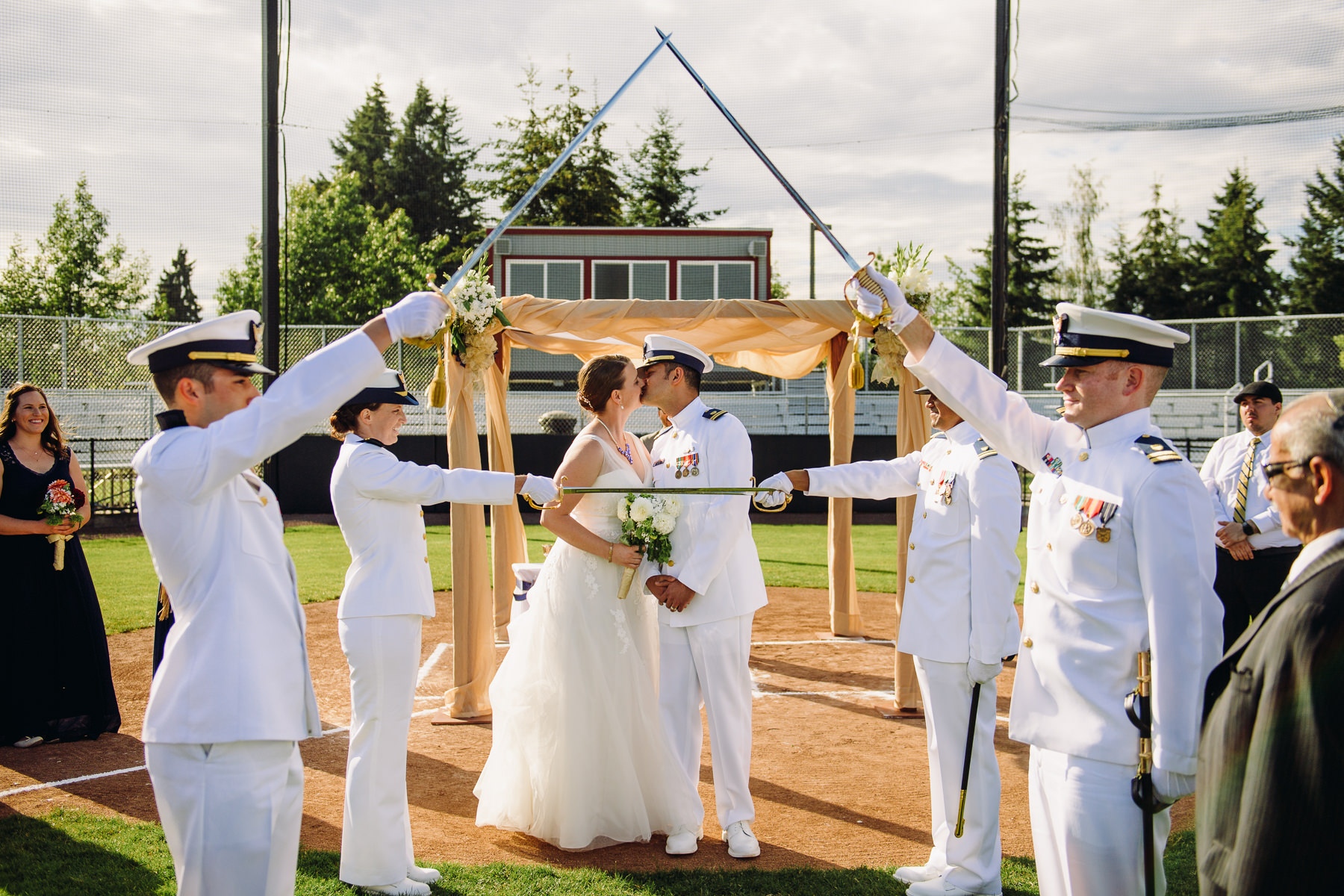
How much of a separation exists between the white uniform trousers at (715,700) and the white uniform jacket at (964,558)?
2.73ft

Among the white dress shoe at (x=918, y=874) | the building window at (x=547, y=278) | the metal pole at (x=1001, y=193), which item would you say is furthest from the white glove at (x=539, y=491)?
the building window at (x=547, y=278)

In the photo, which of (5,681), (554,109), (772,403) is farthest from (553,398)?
(554,109)

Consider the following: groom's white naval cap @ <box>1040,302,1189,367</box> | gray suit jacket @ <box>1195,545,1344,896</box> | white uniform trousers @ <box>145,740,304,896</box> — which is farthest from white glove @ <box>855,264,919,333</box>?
white uniform trousers @ <box>145,740,304,896</box>

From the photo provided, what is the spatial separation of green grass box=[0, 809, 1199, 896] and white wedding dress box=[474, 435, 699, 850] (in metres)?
0.28

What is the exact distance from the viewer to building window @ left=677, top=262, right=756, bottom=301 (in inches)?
1063

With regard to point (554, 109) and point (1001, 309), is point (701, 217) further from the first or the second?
point (1001, 309)

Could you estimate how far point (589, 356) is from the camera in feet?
31.2


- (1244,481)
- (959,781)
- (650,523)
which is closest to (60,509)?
(650,523)

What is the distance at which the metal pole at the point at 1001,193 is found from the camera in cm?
1161

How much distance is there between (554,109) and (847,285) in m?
42.3

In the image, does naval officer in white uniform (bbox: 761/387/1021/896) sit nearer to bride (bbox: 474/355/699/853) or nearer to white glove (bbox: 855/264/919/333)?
white glove (bbox: 855/264/919/333)

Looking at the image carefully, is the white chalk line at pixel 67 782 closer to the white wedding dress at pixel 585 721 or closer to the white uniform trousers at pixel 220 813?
the white wedding dress at pixel 585 721

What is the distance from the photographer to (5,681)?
6.10 metres

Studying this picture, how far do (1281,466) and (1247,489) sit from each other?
238 inches
